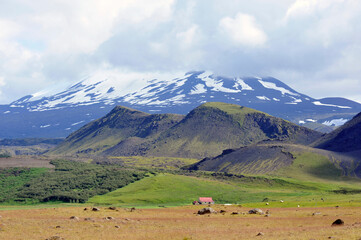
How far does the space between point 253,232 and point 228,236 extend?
4.65 meters

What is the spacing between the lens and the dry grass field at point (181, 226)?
5325 cm

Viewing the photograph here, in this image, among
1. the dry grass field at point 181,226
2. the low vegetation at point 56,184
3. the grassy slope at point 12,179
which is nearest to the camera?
the dry grass field at point 181,226

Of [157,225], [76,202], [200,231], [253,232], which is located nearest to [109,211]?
[157,225]

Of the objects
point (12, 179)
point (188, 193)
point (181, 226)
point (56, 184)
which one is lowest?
point (188, 193)

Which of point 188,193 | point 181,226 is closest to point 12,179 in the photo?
point 188,193

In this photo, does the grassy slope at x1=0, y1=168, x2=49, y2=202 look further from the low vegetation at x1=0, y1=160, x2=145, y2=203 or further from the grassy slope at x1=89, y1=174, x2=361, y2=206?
the grassy slope at x1=89, y1=174, x2=361, y2=206

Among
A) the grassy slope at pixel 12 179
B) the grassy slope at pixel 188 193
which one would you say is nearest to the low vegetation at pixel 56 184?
the grassy slope at pixel 12 179

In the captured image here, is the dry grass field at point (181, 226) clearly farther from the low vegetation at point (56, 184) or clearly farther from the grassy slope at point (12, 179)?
the grassy slope at point (12, 179)

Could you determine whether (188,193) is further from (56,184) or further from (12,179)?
(12,179)

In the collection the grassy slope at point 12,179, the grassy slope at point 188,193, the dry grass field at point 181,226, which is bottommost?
the grassy slope at point 188,193

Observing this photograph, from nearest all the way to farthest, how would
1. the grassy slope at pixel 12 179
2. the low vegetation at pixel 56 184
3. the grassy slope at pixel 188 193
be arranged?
the grassy slope at pixel 188 193
the low vegetation at pixel 56 184
the grassy slope at pixel 12 179

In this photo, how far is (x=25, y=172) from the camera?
198m

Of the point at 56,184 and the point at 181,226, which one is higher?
the point at 56,184

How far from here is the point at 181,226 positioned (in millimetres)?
64250
